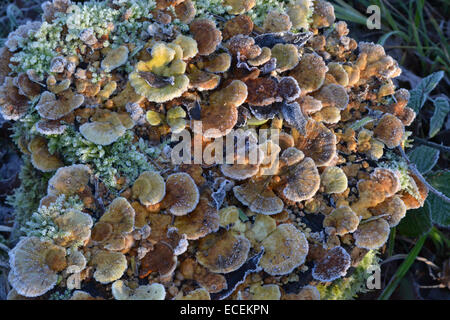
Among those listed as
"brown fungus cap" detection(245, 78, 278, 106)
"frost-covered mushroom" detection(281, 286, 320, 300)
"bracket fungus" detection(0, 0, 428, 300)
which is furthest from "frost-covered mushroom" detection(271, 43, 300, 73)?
"frost-covered mushroom" detection(281, 286, 320, 300)

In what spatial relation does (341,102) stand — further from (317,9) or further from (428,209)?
(428,209)

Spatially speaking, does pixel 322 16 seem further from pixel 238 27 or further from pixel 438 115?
pixel 438 115

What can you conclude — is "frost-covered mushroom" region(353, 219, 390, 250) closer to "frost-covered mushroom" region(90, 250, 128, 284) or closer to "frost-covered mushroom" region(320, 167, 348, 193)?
"frost-covered mushroom" region(320, 167, 348, 193)

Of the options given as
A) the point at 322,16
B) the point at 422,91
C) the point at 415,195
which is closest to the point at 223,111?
the point at 322,16

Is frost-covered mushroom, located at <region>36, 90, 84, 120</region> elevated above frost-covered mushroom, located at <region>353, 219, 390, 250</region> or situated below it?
above

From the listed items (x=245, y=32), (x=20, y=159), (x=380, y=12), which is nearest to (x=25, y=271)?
(x=20, y=159)

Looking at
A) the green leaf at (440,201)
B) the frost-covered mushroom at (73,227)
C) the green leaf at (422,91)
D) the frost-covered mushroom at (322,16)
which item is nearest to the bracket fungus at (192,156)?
the frost-covered mushroom at (73,227)

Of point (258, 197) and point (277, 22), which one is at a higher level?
point (277, 22)

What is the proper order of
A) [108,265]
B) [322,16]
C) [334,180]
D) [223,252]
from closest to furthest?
[108,265], [223,252], [334,180], [322,16]
